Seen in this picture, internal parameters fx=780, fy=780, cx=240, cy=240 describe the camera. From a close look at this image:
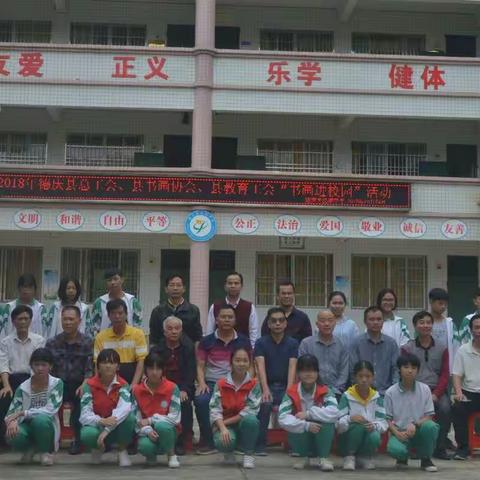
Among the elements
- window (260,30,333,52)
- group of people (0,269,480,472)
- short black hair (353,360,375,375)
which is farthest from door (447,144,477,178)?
short black hair (353,360,375,375)

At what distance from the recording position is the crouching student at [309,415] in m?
6.85

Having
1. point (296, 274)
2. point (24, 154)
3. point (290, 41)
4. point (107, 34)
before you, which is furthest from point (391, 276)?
point (24, 154)

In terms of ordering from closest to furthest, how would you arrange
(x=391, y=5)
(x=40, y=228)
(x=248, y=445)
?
(x=248, y=445) < (x=40, y=228) < (x=391, y=5)

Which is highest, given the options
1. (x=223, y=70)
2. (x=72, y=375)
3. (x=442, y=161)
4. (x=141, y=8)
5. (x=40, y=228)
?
(x=141, y=8)

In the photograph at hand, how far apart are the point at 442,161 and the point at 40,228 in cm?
933

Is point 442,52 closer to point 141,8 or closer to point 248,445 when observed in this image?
point 141,8

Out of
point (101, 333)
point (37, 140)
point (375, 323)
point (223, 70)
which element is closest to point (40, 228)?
point (37, 140)

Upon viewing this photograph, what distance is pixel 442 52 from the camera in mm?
18531

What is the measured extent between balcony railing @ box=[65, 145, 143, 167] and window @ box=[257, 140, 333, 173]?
3014 mm

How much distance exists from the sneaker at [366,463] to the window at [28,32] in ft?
47.8

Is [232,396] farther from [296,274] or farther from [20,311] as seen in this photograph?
[296,274]

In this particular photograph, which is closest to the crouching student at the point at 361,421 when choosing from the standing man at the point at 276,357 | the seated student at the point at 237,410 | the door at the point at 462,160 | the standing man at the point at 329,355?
the standing man at the point at 329,355

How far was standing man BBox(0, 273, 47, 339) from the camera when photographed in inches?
316

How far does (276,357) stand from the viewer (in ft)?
25.0
